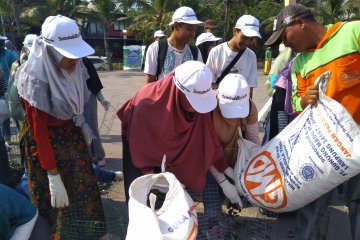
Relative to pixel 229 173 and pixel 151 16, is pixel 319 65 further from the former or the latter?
pixel 151 16

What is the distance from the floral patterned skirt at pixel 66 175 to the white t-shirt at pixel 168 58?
122cm

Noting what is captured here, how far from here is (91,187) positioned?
250 centimetres

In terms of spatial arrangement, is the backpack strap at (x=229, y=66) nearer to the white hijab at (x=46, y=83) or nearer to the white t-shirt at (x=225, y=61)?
the white t-shirt at (x=225, y=61)

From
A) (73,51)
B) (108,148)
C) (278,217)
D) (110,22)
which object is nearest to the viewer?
(73,51)

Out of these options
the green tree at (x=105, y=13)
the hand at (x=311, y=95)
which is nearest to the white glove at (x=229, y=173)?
the hand at (x=311, y=95)

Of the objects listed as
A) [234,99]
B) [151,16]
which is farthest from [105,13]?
[234,99]

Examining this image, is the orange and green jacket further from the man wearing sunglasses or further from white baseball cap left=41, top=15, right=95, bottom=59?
white baseball cap left=41, top=15, right=95, bottom=59

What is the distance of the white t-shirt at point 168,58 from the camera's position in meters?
3.37

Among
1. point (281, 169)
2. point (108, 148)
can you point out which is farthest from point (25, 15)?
point (281, 169)

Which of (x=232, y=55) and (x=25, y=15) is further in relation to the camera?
(x=25, y=15)

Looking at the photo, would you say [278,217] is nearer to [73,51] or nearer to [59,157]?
[59,157]

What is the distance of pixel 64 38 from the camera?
2.06m

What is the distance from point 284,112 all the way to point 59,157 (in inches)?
59.8

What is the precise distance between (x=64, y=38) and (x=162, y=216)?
1.09 m
